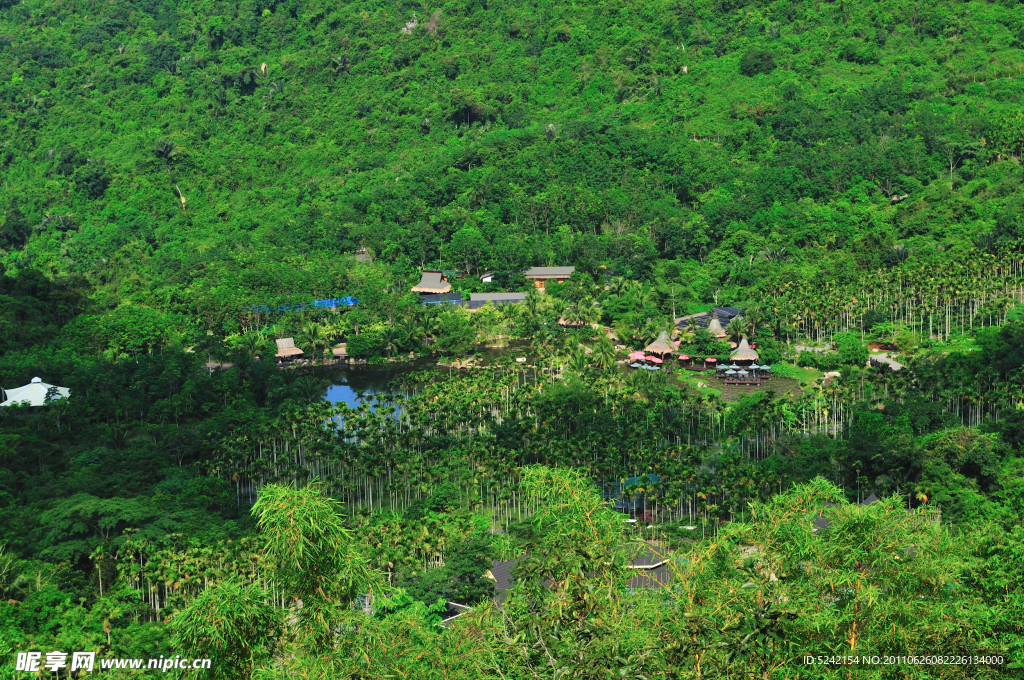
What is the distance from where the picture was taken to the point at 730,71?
109 metres

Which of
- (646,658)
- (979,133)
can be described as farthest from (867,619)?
(979,133)

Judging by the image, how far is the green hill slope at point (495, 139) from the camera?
83562mm

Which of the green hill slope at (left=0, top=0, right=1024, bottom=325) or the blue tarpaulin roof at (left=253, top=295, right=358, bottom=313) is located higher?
the green hill slope at (left=0, top=0, right=1024, bottom=325)

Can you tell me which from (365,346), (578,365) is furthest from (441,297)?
(578,365)

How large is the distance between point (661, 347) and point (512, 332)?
10.6 metres

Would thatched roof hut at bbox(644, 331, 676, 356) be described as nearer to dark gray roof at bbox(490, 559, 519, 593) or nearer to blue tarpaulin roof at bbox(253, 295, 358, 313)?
blue tarpaulin roof at bbox(253, 295, 358, 313)

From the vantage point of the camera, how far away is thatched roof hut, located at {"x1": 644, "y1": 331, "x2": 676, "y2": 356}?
65.4 metres

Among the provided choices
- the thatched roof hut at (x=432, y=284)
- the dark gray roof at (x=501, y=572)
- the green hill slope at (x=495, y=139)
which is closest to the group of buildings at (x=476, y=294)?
the thatched roof hut at (x=432, y=284)

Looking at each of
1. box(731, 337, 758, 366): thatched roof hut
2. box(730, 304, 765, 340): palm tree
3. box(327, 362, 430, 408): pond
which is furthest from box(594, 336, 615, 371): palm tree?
box(730, 304, 765, 340): palm tree

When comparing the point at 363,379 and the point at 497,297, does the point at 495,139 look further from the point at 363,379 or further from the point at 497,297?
the point at 363,379

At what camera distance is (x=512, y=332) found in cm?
7144

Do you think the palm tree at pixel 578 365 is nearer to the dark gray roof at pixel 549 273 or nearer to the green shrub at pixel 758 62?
the dark gray roof at pixel 549 273

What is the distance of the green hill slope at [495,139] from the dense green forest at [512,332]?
0.43m

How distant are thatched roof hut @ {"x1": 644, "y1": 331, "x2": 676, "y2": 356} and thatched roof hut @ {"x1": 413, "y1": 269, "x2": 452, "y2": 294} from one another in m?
21.1
